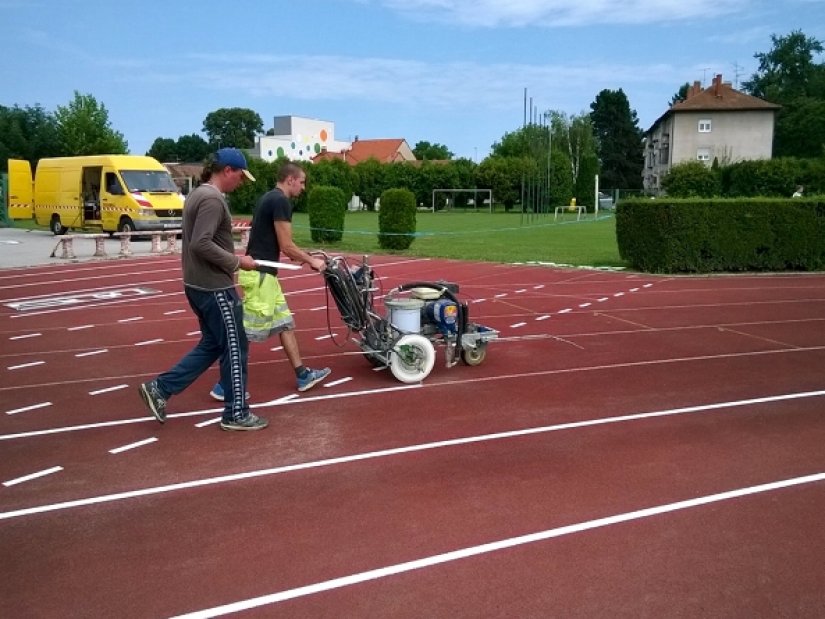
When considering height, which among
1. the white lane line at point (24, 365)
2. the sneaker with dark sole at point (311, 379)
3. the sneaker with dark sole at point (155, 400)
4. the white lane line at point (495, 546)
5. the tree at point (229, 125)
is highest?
the tree at point (229, 125)

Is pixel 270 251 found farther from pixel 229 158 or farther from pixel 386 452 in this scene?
pixel 386 452

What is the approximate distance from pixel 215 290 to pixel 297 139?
94469mm

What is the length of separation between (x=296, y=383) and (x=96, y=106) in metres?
47.4

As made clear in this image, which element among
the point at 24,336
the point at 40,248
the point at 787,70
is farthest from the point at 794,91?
the point at 24,336

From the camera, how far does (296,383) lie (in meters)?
7.10

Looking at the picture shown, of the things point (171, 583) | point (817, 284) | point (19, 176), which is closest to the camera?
point (171, 583)

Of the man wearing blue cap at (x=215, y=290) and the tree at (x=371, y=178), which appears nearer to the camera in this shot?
the man wearing blue cap at (x=215, y=290)

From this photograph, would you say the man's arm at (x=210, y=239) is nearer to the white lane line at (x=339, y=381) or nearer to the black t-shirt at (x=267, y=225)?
the black t-shirt at (x=267, y=225)

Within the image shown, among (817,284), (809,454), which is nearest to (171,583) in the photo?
(809,454)

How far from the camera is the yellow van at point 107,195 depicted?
25688 mm

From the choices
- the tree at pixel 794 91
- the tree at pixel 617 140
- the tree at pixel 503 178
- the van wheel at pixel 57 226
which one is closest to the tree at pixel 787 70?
the tree at pixel 794 91

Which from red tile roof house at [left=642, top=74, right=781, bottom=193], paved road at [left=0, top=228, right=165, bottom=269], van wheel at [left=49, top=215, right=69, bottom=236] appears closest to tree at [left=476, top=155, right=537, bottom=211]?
red tile roof house at [left=642, top=74, right=781, bottom=193]

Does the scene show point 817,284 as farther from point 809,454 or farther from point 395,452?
point 395,452

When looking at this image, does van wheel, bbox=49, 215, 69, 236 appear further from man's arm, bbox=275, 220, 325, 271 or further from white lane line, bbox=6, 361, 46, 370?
man's arm, bbox=275, 220, 325, 271
